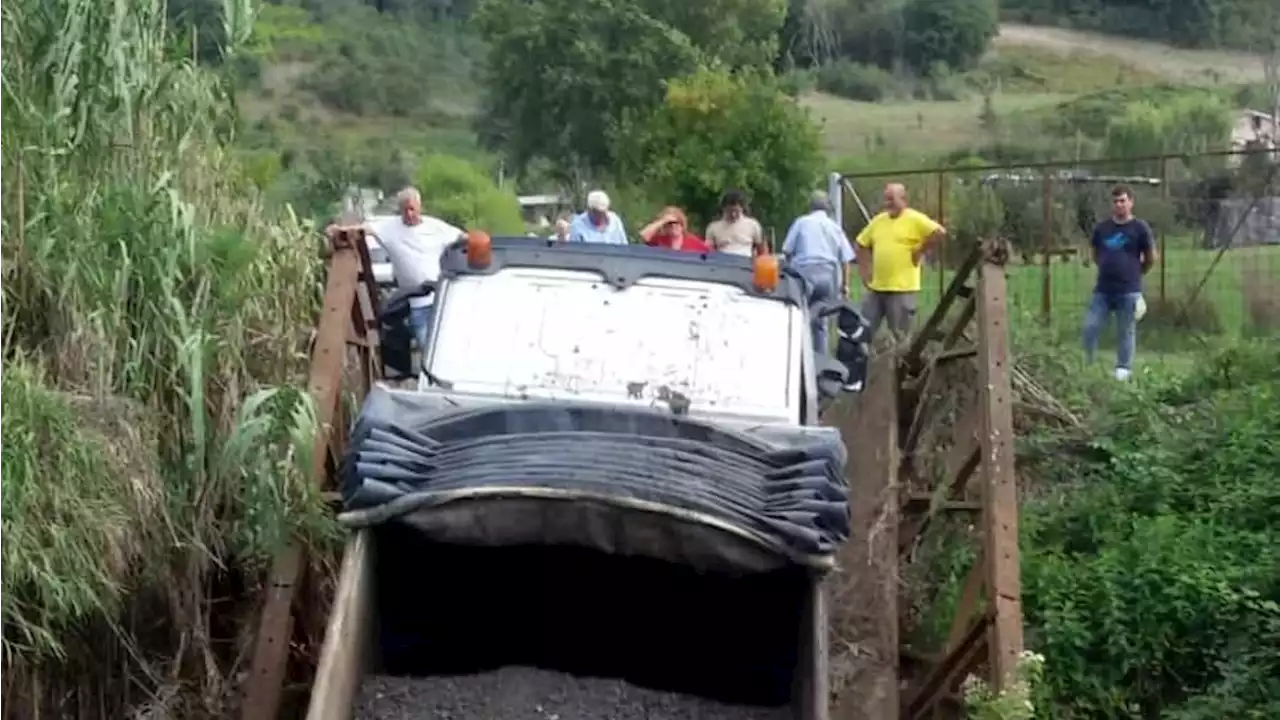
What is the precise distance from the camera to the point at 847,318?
847 cm

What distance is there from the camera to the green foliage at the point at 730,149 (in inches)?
937

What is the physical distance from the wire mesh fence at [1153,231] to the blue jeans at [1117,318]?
0.97ft

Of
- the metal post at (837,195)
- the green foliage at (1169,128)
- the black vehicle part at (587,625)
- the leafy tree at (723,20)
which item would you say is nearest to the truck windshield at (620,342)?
the black vehicle part at (587,625)

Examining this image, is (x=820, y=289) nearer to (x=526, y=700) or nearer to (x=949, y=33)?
(x=526, y=700)

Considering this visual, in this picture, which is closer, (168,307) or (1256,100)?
(168,307)

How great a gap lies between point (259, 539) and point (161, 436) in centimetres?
53

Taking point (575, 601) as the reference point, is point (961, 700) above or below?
below

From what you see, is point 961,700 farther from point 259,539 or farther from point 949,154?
point 949,154

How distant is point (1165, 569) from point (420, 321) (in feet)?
10.9

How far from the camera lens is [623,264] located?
8.09 meters

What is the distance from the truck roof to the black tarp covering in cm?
150

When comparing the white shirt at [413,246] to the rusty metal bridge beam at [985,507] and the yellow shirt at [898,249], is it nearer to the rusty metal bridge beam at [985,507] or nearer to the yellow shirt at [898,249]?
the rusty metal bridge beam at [985,507]

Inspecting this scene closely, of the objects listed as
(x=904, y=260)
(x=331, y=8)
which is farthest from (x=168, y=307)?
(x=331, y=8)

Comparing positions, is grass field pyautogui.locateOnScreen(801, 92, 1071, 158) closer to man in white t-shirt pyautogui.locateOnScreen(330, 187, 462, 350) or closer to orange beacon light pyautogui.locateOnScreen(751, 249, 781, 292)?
man in white t-shirt pyautogui.locateOnScreen(330, 187, 462, 350)
